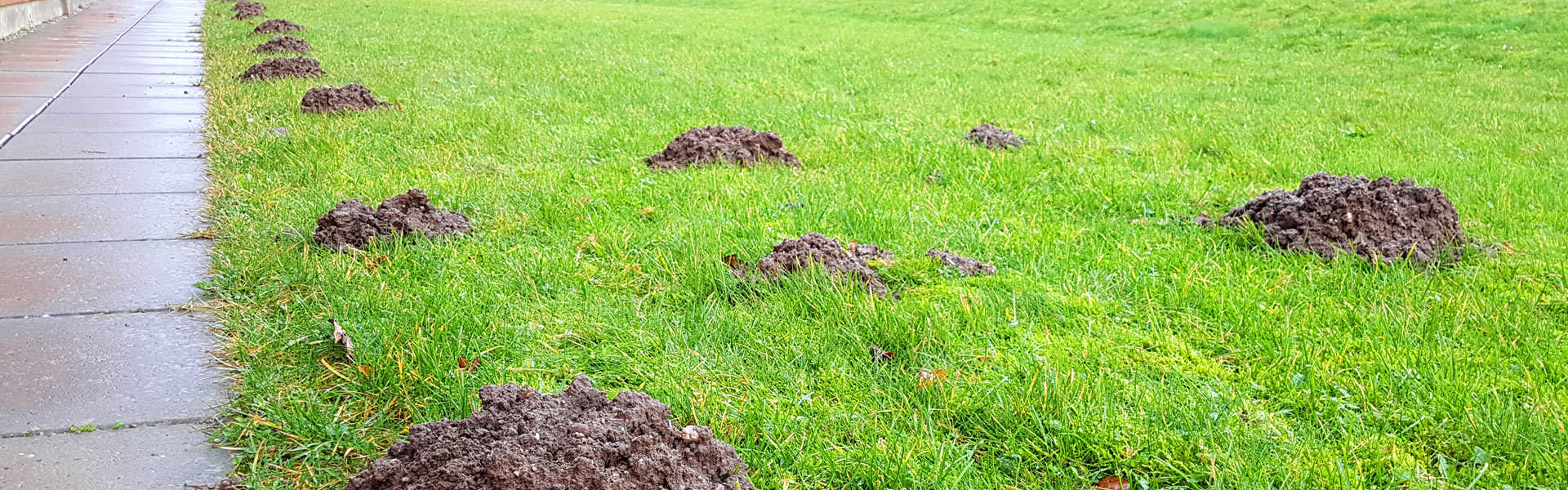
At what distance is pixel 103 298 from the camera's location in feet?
12.1

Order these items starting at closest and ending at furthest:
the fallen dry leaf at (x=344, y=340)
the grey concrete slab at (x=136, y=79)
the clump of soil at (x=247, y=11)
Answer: the fallen dry leaf at (x=344, y=340) < the grey concrete slab at (x=136, y=79) < the clump of soil at (x=247, y=11)

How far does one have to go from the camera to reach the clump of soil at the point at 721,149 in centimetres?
615

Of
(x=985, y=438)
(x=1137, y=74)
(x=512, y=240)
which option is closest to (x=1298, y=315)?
(x=985, y=438)

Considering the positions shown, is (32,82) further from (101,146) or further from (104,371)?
(104,371)

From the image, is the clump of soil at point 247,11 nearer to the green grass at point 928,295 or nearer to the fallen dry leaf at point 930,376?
the green grass at point 928,295

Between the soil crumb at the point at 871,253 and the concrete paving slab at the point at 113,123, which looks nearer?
the soil crumb at the point at 871,253

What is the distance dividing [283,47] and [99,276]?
9395 mm

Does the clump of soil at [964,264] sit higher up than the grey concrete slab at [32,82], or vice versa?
the grey concrete slab at [32,82]

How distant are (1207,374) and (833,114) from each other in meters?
5.77

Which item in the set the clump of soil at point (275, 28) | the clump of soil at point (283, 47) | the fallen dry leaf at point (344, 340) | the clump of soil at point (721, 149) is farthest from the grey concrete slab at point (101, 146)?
the clump of soil at point (275, 28)

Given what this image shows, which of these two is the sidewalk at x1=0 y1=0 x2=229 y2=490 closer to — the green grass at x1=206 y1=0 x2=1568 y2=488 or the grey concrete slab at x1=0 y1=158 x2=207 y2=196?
the grey concrete slab at x1=0 y1=158 x2=207 y2=196

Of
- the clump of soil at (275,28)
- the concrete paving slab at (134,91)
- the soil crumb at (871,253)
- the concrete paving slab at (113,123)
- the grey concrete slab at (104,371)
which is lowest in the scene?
the soil crumb at (871,253)

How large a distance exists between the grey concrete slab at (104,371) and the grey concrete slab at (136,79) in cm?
759

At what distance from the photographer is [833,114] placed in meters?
8.67
